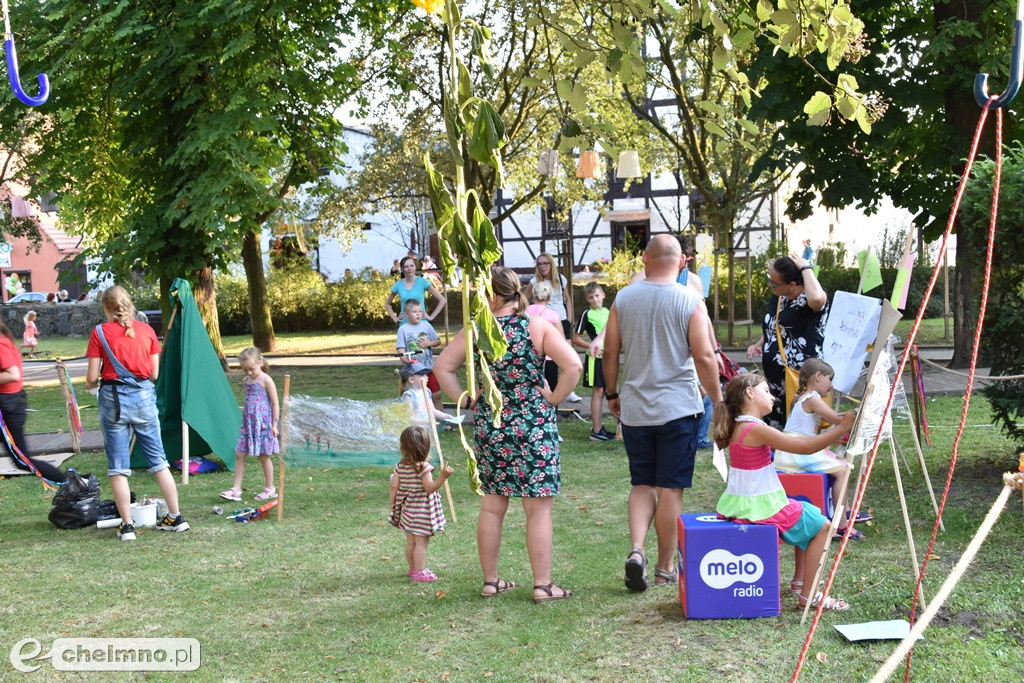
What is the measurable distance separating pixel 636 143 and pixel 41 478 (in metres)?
17.0

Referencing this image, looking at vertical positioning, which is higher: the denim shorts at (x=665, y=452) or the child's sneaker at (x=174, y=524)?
the denim shorts at (x=665, y=452)

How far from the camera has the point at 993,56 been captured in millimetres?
12188

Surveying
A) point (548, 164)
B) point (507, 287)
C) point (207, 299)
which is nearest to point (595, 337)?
point (507, 287)

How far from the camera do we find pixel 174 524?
7.09 meters

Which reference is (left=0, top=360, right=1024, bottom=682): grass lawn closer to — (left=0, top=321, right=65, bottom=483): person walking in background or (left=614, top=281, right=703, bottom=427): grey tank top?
(left=0, top=321, right=65, bottom=483): person walking in background

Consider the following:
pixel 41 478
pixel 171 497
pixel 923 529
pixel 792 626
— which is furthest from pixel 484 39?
pixel 41 478

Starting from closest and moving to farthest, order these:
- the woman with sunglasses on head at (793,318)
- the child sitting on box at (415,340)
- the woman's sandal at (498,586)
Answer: the woman's sandal at (498,586)
the woman with sunglasses on head at (793,318)
the child sitting on box at (415,340)

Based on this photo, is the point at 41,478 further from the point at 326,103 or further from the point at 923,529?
the point at 326,103

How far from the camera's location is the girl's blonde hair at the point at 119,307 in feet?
22.5

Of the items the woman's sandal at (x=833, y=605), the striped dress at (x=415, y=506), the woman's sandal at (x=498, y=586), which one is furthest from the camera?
the striped dress at (x=415, y=506)

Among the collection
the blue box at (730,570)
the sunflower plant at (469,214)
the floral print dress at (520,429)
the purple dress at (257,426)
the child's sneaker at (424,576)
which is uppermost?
the sunflower plant at (469,214)

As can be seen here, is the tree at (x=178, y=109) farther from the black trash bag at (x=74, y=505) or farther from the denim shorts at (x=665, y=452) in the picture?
the denim shorts at (x=665, y=452)

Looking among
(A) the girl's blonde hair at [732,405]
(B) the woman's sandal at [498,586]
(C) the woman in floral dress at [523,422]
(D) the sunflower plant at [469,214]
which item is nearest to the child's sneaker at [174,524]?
(B) the woman's sandal at [498,586]

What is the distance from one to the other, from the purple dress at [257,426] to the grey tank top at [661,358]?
368 cm
